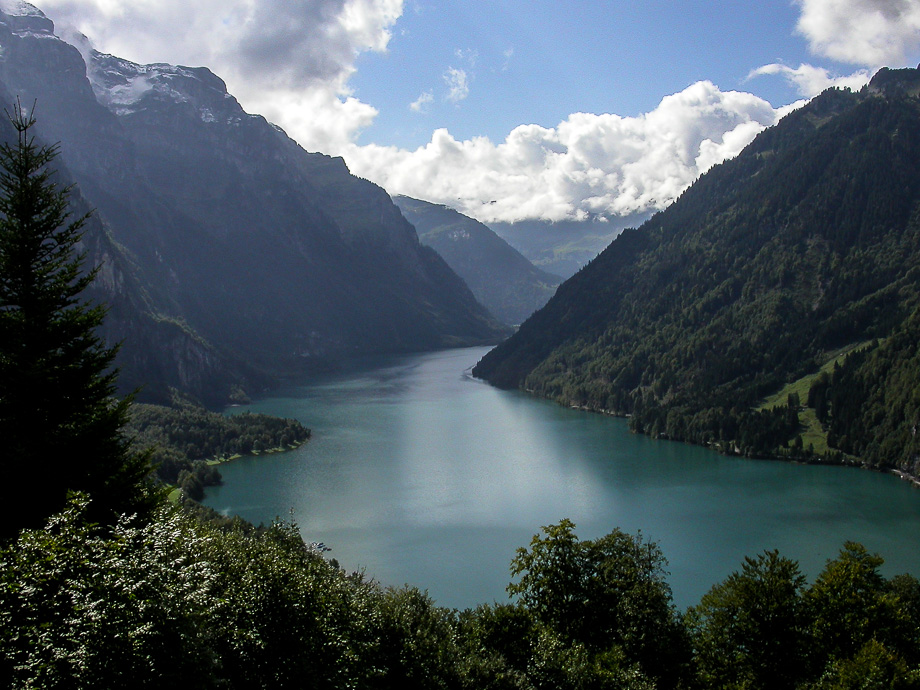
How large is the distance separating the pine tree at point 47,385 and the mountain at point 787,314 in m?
102

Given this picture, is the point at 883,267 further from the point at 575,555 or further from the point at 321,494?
the point at 575,555

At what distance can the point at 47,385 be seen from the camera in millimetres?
21062

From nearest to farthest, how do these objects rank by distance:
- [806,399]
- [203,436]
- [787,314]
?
[806,399] → [203,436] → [787,314]

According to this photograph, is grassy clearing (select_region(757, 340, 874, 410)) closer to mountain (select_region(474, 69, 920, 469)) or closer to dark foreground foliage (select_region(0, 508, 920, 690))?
mountain (select_region(474, 69, 920, 469))

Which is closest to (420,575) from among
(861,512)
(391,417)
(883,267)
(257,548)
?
(257,548)

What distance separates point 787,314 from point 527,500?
9079 cm

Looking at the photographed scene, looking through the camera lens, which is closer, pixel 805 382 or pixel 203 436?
pixel 203 436

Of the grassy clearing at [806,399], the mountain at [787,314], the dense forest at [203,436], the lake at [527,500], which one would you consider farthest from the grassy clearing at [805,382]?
the dense forest at [203,436]

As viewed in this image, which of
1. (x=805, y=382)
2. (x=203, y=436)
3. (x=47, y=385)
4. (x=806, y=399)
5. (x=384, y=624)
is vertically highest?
(x=47, y=385)

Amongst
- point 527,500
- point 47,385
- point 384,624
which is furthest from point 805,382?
point 47,385

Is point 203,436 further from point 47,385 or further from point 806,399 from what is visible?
point 47,385

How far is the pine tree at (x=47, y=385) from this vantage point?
66.3ft

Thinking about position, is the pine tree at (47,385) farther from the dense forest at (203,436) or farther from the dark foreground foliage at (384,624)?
the dense forest at (203,436)

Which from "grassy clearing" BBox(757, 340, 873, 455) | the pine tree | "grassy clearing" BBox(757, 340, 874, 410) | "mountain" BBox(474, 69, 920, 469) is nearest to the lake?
"grassy clearing" BBox(757, 340, 873, 455)
